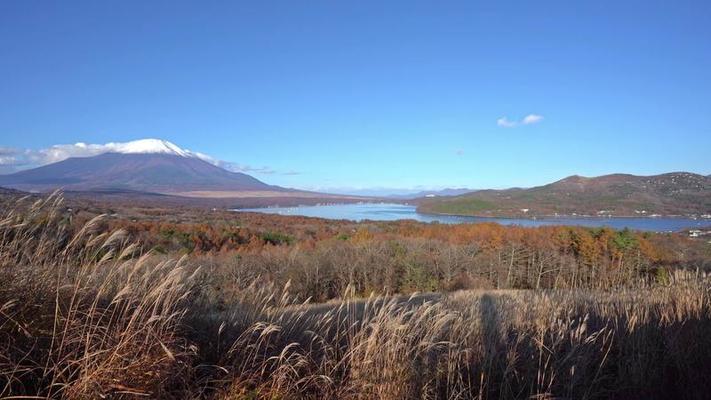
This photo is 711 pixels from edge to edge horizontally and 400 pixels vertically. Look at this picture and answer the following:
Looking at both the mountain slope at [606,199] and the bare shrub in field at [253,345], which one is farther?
the mountain slope at [606,199]

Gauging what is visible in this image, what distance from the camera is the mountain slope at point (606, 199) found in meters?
69.4

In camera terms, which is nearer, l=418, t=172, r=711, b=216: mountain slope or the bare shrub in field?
the bare shrub in field

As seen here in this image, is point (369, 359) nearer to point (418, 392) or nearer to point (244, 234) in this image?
point (418, 392)

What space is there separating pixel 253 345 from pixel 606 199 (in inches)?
3945

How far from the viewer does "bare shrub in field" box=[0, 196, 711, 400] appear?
244 centimetres

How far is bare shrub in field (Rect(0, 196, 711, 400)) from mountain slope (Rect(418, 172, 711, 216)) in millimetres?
71881

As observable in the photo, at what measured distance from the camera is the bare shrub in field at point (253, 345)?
2.44 m

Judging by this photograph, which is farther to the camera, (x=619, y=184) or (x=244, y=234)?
(x=619, y=184)

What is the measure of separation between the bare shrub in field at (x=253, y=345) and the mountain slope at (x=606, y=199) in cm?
7188

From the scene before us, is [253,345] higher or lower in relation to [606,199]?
lower

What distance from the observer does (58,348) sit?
2.41 m

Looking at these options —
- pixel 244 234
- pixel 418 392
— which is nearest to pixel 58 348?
pixel 418 392

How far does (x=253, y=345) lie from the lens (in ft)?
9.98

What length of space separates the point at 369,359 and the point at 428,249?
33318 millimetres
